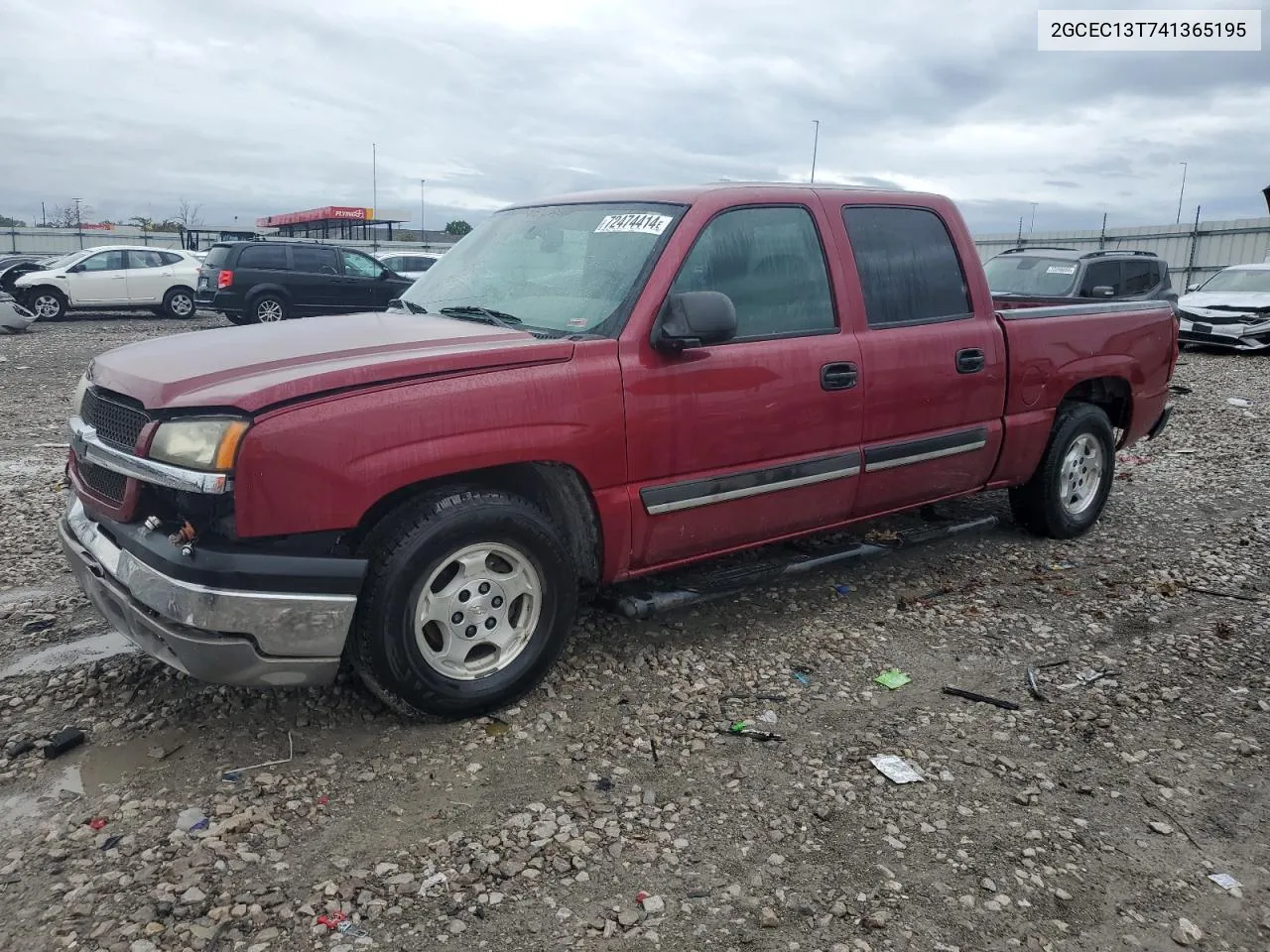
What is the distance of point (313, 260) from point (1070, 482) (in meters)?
15.0

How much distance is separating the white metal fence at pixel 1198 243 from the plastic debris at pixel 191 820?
22.2 meters

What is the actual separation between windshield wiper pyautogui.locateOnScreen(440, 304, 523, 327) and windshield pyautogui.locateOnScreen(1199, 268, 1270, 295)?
16134 millimetres

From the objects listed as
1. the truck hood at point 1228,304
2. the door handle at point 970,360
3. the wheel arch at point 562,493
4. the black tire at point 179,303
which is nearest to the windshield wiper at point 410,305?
the wheel arch at point 562,493

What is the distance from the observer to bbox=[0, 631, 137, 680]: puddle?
384 cm

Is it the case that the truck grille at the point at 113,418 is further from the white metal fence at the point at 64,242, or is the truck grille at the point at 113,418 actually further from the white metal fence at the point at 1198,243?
the white metal fence at the point at 64,242

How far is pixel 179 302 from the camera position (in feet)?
67.2

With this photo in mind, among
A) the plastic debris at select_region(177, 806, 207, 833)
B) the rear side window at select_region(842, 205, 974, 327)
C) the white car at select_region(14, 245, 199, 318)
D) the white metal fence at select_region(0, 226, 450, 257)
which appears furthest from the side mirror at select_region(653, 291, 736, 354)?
the white metal fence at select_region(0, 226, 450, 257)

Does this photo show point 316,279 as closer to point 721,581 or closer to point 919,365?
point 919,365

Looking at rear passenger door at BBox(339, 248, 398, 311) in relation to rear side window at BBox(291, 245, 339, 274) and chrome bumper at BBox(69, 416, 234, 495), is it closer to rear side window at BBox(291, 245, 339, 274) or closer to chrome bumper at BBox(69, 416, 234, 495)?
rear side window at BBox(291, 245, 339, 274)

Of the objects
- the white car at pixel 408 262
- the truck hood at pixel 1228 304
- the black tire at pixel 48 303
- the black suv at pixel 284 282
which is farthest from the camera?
the white car at pixel 408 262

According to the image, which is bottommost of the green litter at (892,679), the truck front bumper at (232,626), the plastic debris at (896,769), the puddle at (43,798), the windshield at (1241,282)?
the puddle at (43,798)

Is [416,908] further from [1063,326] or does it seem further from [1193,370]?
[1193,370]

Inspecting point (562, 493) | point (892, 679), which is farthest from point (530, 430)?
point (892, 679)

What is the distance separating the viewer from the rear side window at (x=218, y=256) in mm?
17062
